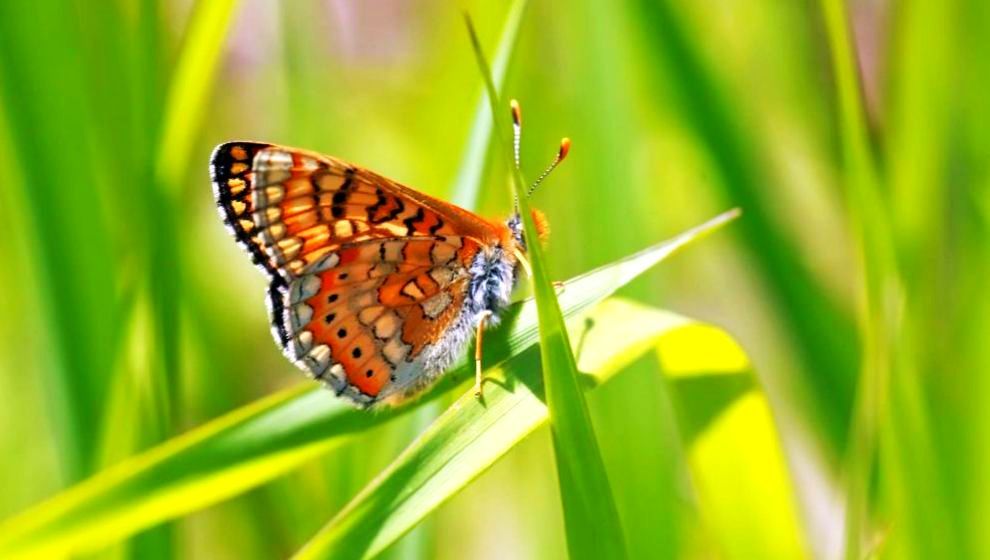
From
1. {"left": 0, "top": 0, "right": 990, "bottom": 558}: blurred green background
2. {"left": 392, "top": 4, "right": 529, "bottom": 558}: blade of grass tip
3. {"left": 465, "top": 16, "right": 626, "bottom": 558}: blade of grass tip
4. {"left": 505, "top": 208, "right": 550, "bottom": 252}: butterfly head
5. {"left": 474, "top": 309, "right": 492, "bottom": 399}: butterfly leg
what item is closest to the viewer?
{"left": 465, "top": 16, "right": 626, "bottom": 558}: blade of grass tip

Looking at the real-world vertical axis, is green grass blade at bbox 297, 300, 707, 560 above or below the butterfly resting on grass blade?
below

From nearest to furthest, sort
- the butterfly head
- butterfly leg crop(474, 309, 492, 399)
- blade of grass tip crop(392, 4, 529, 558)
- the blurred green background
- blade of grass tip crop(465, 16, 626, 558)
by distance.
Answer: blade of grass tip crop(465, 16, 626, 558)
butterfly leg crop(474, 309, 492, 399)
the blurred green background
blade of grass tip crop(392, 4, 529, 558)
the butterfly head

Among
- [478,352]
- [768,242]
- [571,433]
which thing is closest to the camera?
[571,433]

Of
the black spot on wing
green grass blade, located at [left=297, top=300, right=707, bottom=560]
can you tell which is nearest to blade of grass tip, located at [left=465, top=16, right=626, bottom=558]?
green grass blade, located at [left=297, top=300, right=707, bottom=560]

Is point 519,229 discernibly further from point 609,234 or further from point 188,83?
point 188,83

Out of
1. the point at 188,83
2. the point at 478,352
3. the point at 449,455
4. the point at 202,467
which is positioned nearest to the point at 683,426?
the point at 478,352

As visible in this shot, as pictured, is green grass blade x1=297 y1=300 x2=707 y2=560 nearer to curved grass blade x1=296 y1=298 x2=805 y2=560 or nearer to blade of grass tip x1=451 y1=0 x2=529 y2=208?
curved grass blade x1=296 y1=298 x2=805 y2=560

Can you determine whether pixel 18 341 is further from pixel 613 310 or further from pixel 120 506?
pixel 613 310

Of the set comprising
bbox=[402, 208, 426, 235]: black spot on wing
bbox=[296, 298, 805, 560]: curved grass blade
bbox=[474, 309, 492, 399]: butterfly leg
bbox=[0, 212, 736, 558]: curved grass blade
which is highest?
bbox=[402, 208, 426, 235]: black spot on wing

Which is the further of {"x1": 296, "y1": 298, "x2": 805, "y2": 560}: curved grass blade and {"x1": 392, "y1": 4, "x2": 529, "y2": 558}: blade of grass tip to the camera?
{"x1": 392, "y1": 4, "x2": 529, "y2": 558}: blade of grass tip
